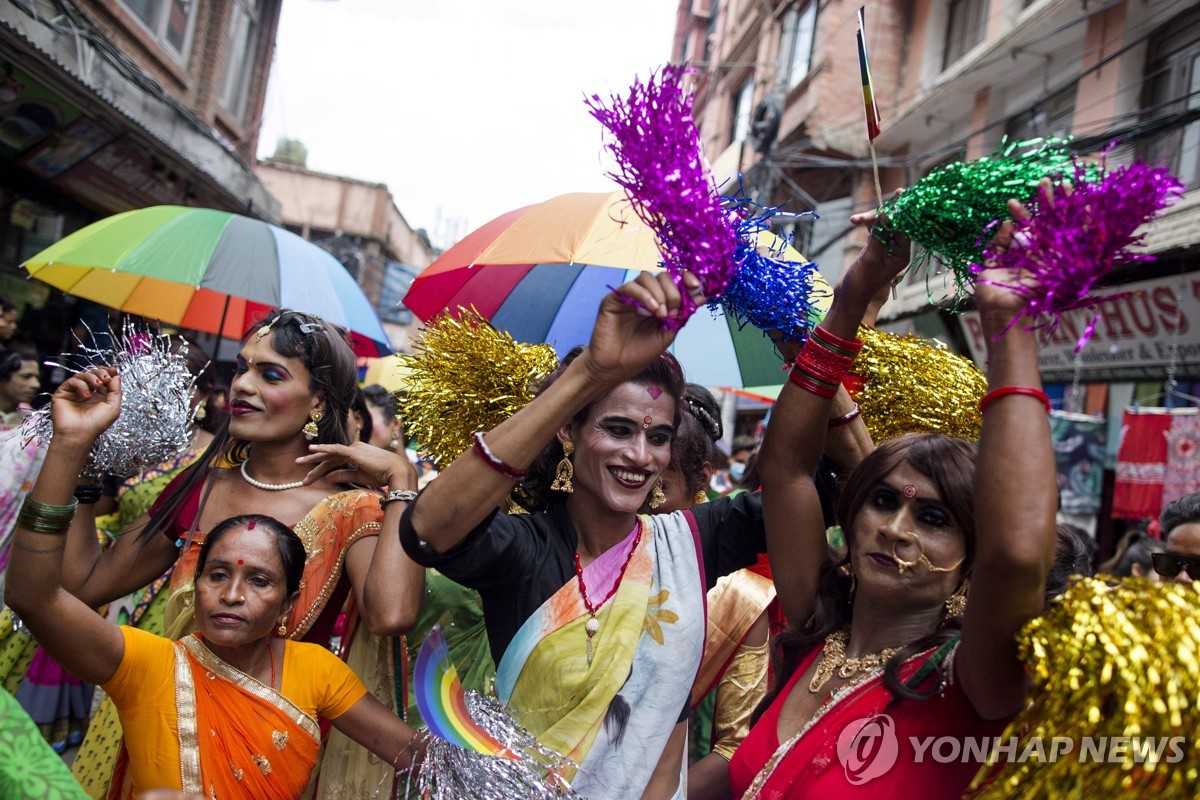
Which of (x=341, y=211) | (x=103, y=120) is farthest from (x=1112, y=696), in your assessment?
(x=341, y=211)

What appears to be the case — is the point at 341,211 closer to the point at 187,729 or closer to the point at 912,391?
the point at 187,729

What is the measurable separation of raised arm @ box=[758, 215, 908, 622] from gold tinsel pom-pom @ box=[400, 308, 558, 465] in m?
0.91

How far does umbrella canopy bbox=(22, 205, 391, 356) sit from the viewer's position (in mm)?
3967

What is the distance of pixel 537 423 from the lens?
1.52m

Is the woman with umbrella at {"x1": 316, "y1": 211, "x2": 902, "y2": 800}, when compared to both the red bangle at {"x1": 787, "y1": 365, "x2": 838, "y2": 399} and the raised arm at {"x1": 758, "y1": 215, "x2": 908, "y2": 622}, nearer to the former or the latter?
the raised arm at {"x1": 758, "y1": 215, "x2": 908, "y2": 622}

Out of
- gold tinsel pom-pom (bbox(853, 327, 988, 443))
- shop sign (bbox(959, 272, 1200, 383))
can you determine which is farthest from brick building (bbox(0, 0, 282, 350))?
shop sign (bbox(959, 272, 1200, 383))

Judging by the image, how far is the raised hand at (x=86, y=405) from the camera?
73.6 inches

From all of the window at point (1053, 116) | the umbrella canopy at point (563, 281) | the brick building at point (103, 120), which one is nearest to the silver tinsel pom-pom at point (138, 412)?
the umbrella canopy at point (563, 281)

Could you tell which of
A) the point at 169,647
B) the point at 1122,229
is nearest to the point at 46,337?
the point at 169,647

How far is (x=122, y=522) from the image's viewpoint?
11.3 feet

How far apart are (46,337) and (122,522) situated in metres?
6.69

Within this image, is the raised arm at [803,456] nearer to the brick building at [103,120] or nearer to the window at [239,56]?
the brick building at [103,120]

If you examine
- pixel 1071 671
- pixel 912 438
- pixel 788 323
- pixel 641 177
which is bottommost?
pixel 1071 671

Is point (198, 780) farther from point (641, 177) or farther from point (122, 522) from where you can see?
point (122, 522)
